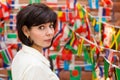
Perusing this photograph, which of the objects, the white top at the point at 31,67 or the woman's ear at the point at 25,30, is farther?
the woman's ear at the point at 25,30

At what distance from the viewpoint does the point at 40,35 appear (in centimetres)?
101

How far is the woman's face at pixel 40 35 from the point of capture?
1.01m

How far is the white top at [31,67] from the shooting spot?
3.01 ft

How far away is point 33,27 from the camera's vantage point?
3.31 ft

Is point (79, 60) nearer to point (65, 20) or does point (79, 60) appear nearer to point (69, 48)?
point (69, 48)

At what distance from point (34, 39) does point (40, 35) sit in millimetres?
27

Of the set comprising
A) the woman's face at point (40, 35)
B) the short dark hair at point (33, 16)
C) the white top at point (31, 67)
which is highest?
the short dark hair at point (33, 16)

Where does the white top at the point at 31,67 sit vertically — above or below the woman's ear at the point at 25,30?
below

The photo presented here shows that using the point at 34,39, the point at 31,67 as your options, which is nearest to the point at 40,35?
the point at 34,39

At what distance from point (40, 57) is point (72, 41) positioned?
3.90 feet

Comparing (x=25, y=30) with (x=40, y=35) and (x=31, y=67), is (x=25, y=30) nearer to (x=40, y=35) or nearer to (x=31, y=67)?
(x=40, y=35)

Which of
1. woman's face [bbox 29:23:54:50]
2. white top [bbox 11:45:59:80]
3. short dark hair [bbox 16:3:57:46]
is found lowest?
white top [bbox 11:45:59:80]

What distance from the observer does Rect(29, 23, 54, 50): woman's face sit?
3.30 ft

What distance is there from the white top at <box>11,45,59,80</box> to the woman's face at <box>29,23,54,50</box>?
3cm
